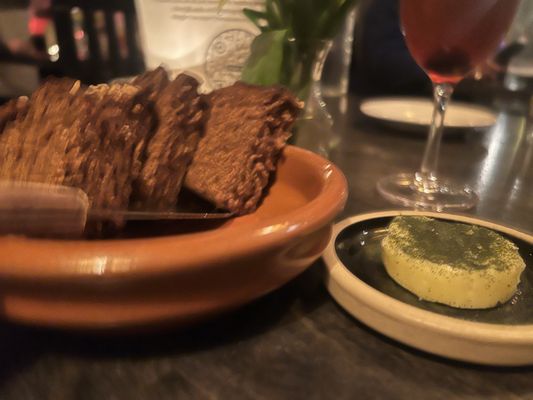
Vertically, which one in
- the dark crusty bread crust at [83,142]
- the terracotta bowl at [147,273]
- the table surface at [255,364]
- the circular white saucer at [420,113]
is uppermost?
the dark crusty bread crust at [83,142]

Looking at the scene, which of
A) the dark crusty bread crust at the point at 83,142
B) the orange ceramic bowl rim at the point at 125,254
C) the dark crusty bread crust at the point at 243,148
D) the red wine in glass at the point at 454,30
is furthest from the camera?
the red wine in glass at the point at 454,30

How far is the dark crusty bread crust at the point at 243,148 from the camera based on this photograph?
0.64m

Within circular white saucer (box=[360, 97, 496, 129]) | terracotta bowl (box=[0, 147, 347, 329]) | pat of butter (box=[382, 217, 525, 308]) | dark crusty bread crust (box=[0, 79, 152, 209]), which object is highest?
dark crusty bread crust (box=[0, 79, 152, 209])

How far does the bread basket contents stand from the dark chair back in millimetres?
2059

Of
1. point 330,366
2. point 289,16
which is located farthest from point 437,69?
point 330,366

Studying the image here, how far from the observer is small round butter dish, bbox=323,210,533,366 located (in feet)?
1.44

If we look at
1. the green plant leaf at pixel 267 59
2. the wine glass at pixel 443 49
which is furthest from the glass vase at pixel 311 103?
the wine glass at pixel 443 49

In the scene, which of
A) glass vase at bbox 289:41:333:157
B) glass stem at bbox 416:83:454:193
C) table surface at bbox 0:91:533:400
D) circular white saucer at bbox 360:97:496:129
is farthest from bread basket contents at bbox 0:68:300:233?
circular white saucer at bbox 360:97:496:129

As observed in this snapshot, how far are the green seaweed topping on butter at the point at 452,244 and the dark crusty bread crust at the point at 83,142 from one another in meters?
0.33

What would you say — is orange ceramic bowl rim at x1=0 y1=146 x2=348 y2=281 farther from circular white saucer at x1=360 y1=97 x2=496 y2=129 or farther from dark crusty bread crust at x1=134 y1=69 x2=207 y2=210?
circular white saucer at x1=360 y1=97 x2=496 y2=129

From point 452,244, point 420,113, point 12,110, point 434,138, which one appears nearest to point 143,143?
point 12,110

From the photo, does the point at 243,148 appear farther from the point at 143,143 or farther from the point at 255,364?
the point at 255,364

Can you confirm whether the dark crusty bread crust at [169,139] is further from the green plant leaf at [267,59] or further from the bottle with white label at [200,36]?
the bottle with white label at [200,36]

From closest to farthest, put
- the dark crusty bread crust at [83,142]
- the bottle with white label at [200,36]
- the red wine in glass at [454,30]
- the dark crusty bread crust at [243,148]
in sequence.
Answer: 1. the dark crusty bread crust at [83,142]
2. the dark crusty bread crust at [243,148]
3. the red wine in glass at [454,30]
4. the bottle with white label at [200,36]
